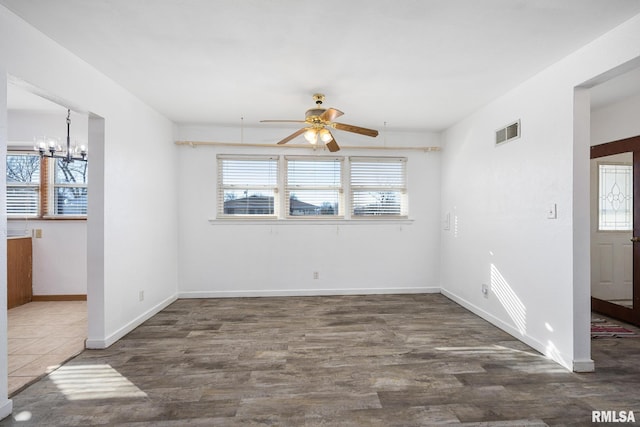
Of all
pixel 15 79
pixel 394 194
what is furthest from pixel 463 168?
pixel 15 79

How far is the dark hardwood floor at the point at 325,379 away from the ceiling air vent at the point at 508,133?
2.16 metres

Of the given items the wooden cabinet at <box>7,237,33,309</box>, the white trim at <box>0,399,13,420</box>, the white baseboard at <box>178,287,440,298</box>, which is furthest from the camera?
the white baseboard at <box>178,287,440,298</box>

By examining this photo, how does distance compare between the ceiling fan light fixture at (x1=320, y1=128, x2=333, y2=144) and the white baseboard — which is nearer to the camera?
the ceiling fan light fixture at (x1=320, y1=128, x2=333, y2=144)

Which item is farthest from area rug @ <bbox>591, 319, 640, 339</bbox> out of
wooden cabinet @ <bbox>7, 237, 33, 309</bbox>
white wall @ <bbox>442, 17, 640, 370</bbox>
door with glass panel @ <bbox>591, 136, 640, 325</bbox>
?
wooden cabinet @ <bbox>7, 237, 33, 309</bbox>

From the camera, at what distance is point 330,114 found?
10.1 ft

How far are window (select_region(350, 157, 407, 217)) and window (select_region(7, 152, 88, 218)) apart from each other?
4.20 m

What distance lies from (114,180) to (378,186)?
368 centimetres

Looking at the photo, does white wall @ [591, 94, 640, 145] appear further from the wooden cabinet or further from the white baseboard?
the wooden cabinet

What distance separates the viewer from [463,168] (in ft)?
14.8

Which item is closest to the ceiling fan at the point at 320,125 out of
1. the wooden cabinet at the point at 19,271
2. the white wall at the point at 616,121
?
the white wall at the point at 616,121

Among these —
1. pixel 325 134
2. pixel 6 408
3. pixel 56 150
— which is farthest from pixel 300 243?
pixel 6 408

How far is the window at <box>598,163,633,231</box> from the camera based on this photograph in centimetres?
385

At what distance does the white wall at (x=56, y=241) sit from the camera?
4.60 meters

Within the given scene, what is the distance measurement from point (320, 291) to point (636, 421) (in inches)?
144
